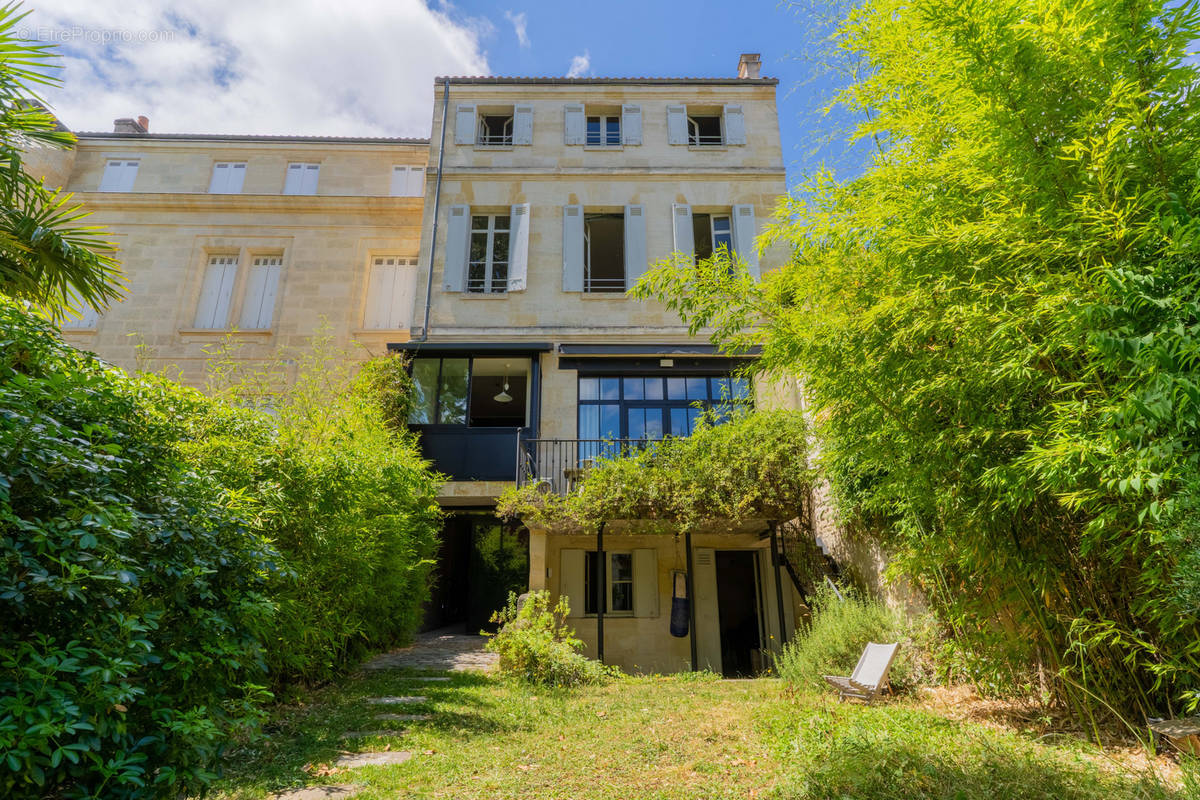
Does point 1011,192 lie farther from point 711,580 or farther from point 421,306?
point 421,306

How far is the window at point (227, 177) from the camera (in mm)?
13312

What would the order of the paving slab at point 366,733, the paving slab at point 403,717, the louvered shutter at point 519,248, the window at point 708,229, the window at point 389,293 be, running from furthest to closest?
the window at point 389,293
the window at point 708,229
the louvered shutter at point 519,248
the paving slab at point 403,717
the paving slab at point 366,733

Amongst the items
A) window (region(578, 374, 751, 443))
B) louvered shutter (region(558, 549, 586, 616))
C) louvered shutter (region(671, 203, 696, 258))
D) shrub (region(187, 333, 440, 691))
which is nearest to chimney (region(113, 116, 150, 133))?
shrub (region(187, 333, 440, 691))

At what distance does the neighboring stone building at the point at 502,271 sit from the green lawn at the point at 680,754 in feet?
15.6

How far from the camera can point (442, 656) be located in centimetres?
812

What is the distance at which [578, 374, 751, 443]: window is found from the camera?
1068 centimetres

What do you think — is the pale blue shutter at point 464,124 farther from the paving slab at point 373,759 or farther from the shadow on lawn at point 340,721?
the paving slab at point 373,759

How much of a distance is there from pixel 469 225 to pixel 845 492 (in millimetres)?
9053

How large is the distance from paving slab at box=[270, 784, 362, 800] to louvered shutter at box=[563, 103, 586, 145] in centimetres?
1213

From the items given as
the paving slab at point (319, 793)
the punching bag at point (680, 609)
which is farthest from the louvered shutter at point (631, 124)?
the paving slab at point (319, 793)

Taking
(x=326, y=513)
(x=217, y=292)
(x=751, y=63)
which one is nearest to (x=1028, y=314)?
(x=326, y=513)

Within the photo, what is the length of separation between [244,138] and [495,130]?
5717 mm

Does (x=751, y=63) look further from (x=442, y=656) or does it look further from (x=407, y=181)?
(x=442, y=656)

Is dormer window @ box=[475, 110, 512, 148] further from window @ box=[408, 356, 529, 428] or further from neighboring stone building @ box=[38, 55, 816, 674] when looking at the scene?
window @ box=[408, 356, 529, 428]
